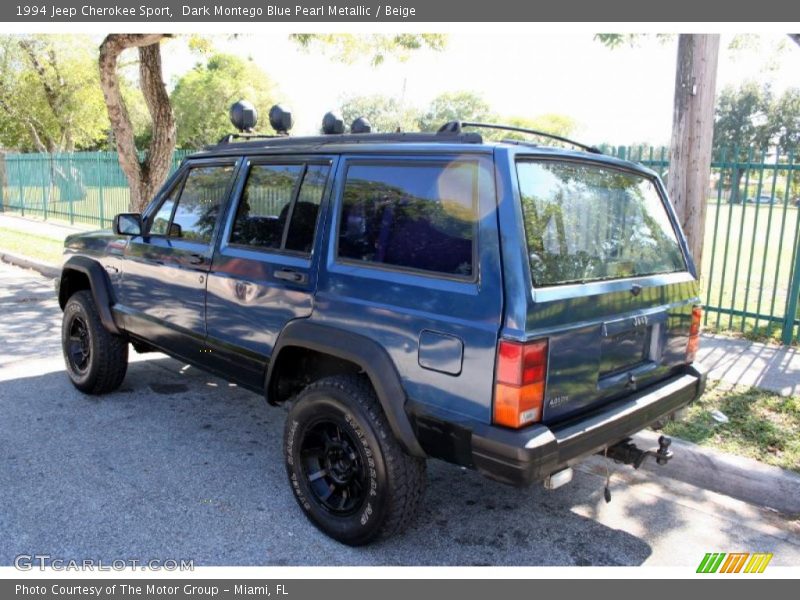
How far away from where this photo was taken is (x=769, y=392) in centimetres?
517

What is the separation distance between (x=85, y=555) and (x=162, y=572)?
0.41m

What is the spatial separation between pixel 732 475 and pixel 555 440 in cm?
189

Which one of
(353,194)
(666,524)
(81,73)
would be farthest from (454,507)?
(81,73)

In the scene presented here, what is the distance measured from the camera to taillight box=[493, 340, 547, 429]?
251cm

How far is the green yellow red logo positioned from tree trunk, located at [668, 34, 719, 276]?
100 inches

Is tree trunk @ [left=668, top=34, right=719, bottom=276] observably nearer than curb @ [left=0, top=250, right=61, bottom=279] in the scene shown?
Yes

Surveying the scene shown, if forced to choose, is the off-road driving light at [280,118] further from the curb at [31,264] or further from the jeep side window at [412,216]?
the curb at [31,264]

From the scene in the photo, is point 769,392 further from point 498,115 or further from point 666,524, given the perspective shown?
point 498,115

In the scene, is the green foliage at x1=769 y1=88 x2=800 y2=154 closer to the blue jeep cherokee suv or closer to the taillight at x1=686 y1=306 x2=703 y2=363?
the taillight at x1=686 y1=306 x2=703 y2=363

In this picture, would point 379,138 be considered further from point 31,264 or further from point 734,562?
point 31,264

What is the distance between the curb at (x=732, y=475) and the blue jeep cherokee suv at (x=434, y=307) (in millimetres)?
769

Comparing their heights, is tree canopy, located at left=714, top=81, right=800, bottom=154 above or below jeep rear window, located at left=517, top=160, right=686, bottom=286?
above

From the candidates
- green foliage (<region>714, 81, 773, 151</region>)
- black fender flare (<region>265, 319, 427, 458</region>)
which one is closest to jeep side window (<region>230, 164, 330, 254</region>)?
black fender flare (<region>265, 319, 427, 458</region>)

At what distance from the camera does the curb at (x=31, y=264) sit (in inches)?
425
